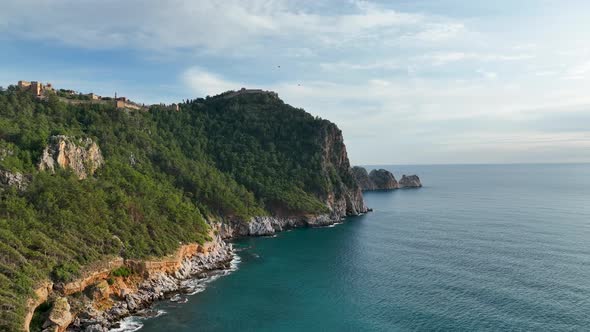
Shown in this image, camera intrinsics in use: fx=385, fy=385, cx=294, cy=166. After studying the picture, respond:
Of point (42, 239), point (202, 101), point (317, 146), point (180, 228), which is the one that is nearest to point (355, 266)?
point (180, 228)

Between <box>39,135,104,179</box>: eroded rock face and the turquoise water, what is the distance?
3446 centimetres

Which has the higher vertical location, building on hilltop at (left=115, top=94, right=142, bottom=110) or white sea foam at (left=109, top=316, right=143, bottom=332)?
building on hilltop at (left=115, top=94, right=142, bottom=110)

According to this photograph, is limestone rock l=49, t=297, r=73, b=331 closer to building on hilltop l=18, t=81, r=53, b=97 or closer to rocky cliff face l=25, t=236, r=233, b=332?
rocky cliff face l=25, t=236, r=233, b=332

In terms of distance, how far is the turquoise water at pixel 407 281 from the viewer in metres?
48.9

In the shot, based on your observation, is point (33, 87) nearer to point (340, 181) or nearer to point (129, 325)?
point (129, 325)

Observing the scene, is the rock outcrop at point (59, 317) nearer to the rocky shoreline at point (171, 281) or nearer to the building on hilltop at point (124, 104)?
the rocky shoreline at point (171, 281)

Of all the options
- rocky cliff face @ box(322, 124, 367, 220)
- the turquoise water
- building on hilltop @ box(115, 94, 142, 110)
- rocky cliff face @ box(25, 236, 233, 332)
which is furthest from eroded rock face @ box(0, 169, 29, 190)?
rocky cliff face @ box(322, 124, 367, 220)

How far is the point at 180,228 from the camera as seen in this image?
241 feet

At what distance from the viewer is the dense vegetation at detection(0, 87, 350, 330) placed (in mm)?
50281

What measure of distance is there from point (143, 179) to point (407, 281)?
58.3 meters

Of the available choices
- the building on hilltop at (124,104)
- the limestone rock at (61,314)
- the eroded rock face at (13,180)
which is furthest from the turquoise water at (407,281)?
the building on hilltop at (124,104)

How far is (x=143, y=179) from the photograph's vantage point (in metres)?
84.8

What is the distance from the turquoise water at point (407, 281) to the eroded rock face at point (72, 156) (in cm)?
3446

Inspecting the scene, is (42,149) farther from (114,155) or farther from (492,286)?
(492,286)
